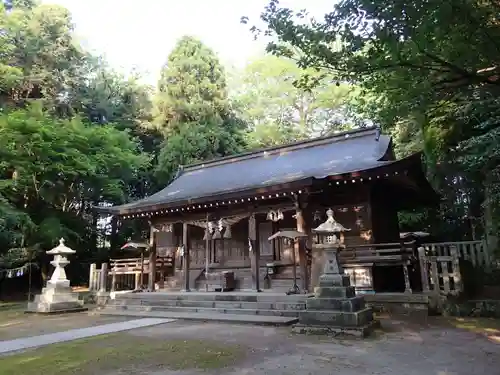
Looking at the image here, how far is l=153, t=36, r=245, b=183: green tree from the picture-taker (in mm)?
21203

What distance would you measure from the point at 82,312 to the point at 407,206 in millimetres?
11854

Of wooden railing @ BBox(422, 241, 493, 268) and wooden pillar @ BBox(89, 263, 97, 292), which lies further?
wooden pillar @ BBox(89, 263, 97, 292)

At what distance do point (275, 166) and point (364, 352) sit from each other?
30.2ft

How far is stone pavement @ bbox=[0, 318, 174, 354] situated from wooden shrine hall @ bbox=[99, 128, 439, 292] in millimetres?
2896

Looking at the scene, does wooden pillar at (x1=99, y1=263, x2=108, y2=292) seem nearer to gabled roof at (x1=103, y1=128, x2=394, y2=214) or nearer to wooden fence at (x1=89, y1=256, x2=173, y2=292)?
wooden fence at (x1=89, y1=256, x2=173, y2=292)

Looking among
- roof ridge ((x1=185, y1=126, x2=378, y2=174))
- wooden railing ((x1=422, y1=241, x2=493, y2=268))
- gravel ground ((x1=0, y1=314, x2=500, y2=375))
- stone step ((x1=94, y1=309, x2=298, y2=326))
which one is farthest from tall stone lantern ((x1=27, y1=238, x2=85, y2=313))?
wooden railing ((x1=422, y1=241, x2=493, y2=268))

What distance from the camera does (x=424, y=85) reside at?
7301 mm

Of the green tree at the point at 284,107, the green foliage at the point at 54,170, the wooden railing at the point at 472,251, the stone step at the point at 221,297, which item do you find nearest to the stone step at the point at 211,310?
the stone step at the point at 221,297

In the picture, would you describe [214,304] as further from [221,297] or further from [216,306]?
[221,297]

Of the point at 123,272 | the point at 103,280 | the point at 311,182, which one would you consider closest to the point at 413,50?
the point at 311,182

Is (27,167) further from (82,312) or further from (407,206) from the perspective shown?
(407,206)

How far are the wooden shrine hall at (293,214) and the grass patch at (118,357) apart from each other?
4284 mm

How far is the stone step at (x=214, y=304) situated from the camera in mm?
8812

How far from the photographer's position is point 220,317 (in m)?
8.90
